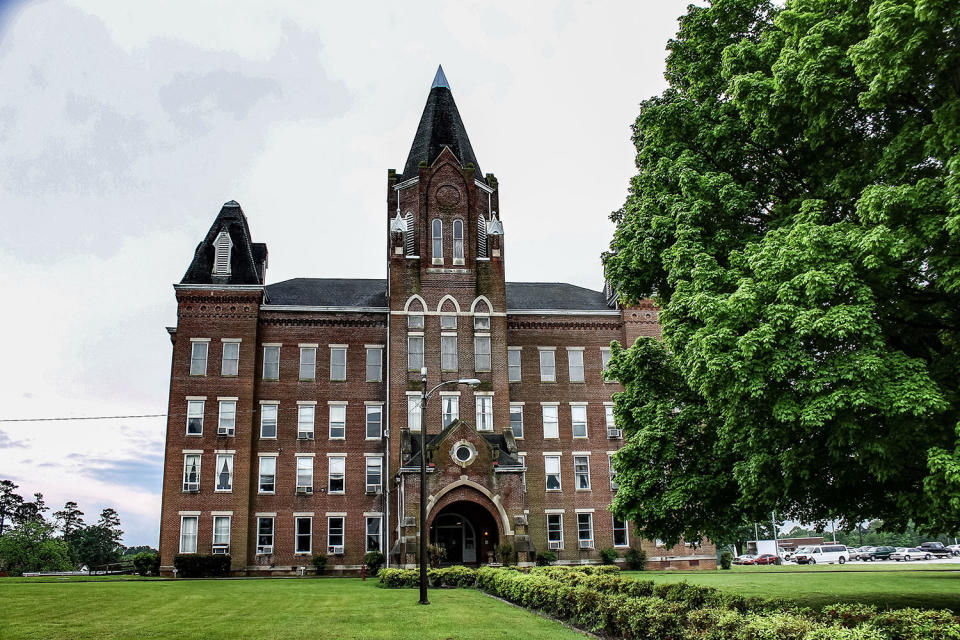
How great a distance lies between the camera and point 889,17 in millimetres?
12711

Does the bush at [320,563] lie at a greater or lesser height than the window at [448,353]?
lesser

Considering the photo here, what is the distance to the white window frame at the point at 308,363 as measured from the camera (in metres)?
42.4

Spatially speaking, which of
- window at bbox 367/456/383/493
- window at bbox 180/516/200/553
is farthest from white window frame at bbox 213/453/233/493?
window at bbox 367/456/383/493

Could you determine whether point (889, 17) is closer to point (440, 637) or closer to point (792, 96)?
point (792, 96)

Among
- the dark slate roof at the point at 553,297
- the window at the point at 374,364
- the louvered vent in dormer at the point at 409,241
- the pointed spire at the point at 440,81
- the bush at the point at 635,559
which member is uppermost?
the pointed spire at the point at 440,81

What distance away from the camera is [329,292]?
4675 cm

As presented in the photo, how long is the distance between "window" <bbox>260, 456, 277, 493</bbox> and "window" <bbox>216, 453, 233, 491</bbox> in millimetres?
1643

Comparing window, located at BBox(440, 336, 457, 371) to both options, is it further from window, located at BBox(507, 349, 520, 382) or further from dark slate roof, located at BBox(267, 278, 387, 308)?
dark slate roof, located at BBox(267, 278, 387, 308)

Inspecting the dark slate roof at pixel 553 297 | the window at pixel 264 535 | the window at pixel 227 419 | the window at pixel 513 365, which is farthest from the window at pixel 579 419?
the window at pixel 227 419

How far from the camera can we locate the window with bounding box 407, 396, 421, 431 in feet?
130

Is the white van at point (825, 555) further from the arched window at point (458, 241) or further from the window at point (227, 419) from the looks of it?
the window at point (227, 419)

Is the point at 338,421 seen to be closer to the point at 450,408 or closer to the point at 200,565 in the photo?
the point at 450,408

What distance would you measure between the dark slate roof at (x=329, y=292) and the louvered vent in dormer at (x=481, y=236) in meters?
6.39

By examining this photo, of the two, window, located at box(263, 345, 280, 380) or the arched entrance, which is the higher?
window, located at box(263, 345, 280, 380)
